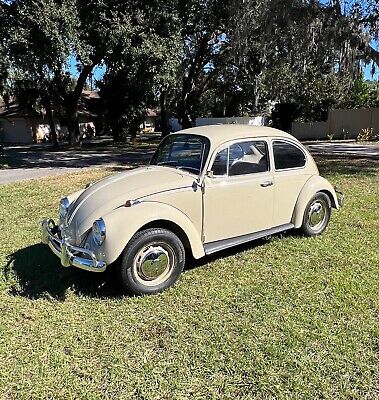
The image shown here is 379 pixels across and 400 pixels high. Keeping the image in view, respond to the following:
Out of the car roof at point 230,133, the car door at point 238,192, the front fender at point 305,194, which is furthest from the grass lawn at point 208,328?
the car roof at point 230,133

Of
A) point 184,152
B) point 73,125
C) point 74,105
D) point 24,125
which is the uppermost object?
point 74,105

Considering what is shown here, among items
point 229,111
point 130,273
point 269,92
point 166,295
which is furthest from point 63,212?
point 229,111

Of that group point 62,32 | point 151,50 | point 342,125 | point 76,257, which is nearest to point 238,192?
Result: point 76,257

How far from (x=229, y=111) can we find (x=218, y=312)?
102 ft

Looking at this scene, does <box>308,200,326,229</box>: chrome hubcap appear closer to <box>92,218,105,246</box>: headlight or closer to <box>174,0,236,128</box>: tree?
<box>92,218,105,246</box>: headlight

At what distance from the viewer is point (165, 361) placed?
2.90 m

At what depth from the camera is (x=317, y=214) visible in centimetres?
549

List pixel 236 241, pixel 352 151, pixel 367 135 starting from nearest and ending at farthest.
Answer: pixel 236 241 < pixel 352 151 < pixel 367 135

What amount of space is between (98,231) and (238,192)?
1695 millimetres

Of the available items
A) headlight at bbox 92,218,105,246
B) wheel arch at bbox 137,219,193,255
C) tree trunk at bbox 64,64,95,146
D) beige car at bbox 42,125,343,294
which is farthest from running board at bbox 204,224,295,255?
tree trunk at bbox 64,64,95,146

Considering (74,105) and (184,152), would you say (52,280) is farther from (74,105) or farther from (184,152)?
(74,105)

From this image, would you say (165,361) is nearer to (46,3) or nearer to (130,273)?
(130,273)

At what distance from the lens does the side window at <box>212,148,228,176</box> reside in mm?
4355

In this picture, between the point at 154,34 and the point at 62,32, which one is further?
the point at 154,34
